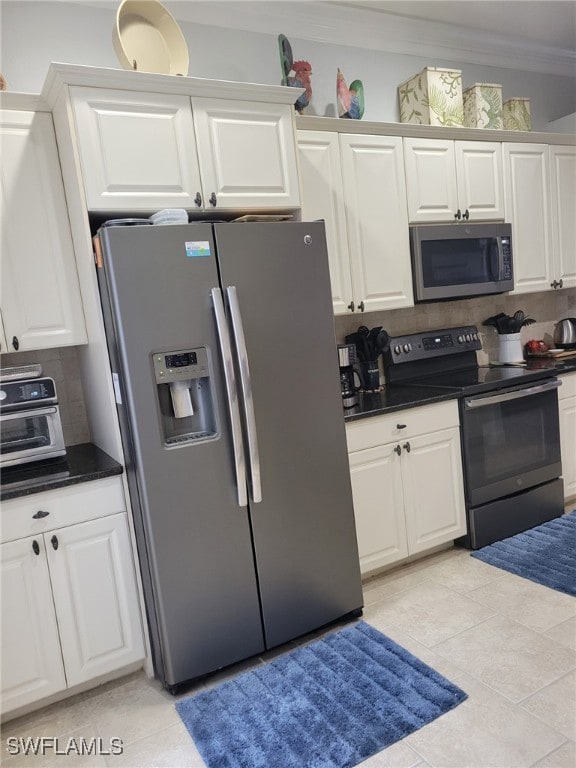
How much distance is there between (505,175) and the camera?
3357mm

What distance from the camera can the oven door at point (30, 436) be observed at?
6.74ft

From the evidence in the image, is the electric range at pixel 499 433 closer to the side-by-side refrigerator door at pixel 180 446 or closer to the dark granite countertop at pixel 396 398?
the dark granite countertop at pixel 396 398

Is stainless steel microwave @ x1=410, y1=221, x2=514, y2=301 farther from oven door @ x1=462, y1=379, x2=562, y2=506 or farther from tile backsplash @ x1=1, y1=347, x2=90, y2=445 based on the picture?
tile backsplash @ x1=1, y1=347, x2=90, y2=445

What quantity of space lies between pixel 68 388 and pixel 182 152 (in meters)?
1.16

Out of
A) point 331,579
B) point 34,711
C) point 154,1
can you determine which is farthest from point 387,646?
point 154,1

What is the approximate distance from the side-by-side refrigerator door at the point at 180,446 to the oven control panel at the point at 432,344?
4.90ft

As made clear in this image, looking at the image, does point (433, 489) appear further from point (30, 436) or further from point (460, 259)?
point (30, 436)

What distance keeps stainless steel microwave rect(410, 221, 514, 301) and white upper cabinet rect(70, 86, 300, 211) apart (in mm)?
949

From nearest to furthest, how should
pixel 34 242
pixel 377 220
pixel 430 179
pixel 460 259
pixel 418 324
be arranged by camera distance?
pixel 34 242, pixel 377 220, pixel 430 179, pixel 460 259, pixel 418 324

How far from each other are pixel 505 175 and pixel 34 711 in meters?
3.62

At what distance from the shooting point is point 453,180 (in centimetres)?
315

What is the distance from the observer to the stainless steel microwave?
9.94ft

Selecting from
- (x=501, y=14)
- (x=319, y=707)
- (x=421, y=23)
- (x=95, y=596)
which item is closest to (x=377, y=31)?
(x=421, y=23)

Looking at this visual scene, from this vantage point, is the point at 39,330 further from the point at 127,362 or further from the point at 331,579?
the point at 331,579
